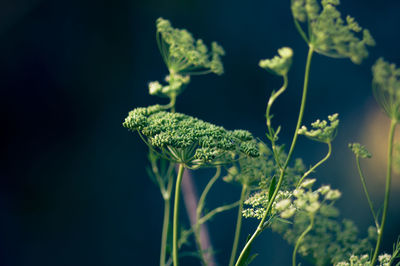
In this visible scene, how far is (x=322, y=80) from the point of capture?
→ 1146 millimetres

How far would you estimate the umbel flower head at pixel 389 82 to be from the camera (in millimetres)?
477

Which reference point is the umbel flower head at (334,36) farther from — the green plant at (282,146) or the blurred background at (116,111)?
the blurred background at (116,111)

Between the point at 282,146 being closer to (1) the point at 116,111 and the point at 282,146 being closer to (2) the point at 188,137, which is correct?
(2) the point at 188,137

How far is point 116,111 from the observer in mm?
1399

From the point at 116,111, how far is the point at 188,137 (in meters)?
0.88

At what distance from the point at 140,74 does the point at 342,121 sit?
Result: 0.76m

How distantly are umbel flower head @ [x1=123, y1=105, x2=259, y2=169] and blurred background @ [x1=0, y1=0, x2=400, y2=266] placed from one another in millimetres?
614

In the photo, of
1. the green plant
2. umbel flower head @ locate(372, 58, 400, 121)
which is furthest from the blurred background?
umbel flower head @ locate(372, 58, 400, 121)

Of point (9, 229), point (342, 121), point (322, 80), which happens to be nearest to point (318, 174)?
point (342, 121)

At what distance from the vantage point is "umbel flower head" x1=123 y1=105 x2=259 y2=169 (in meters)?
0.58

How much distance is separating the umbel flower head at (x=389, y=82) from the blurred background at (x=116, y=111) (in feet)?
1.96

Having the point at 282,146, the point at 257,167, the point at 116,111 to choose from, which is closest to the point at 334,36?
the point at 282,146

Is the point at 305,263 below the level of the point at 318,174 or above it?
below

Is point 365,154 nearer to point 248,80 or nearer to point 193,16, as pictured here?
point 248,80
